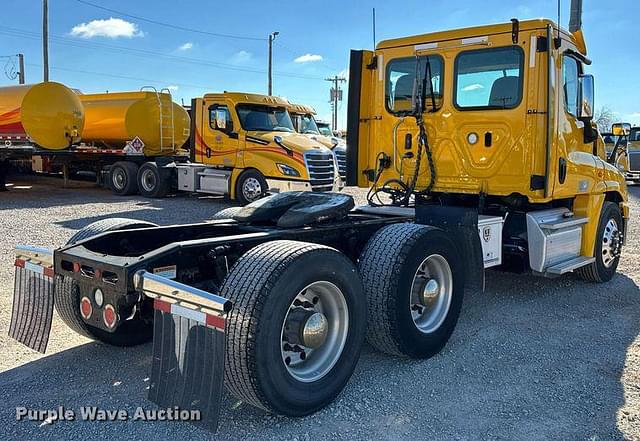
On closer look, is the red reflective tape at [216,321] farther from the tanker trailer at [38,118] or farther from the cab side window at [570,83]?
the tanker trailer at [38,118]

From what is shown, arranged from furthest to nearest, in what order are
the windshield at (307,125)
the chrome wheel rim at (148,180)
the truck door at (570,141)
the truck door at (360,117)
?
the chrome wheel rim at (148,180) < the windshield at (307,125) < the truck door at (360,117) < the truck door at (570,141)

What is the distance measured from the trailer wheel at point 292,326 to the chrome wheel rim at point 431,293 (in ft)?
2.55

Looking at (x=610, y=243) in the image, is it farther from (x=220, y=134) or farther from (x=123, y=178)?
(x=123, y=178)

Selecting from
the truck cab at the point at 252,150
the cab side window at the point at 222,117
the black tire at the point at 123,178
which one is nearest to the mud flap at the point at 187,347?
the truck cab at the point at 252,150

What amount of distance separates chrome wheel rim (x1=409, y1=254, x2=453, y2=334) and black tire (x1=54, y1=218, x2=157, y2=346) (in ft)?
6.73

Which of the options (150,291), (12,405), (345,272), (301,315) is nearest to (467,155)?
(345,272)

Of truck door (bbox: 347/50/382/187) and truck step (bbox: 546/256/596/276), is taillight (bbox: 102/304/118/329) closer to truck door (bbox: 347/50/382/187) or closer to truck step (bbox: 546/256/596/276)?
truck door (bbox: 347/50/382/187)

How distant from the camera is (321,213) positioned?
4.53 m

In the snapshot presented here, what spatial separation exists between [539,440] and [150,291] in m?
2.29

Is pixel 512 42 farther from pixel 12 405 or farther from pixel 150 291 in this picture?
pixel 12 405

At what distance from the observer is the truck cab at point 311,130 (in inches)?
619

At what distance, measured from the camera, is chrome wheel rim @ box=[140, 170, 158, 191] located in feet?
56.0

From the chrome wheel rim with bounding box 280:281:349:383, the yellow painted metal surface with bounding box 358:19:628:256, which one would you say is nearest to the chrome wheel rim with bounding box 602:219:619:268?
the yellow painted metal surface with bounding box 358:19:628:256

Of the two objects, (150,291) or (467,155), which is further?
(467,155)
